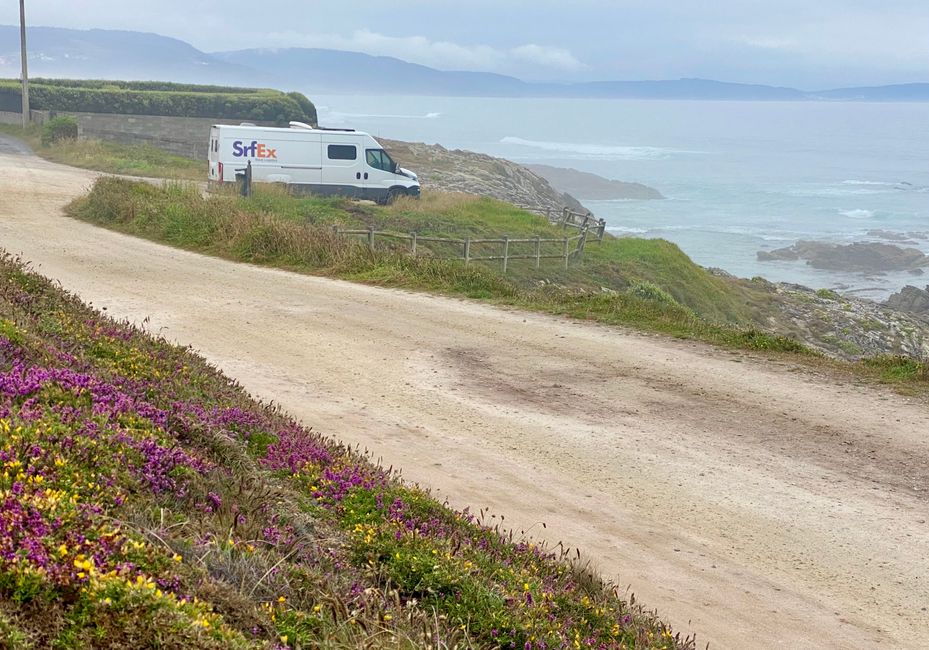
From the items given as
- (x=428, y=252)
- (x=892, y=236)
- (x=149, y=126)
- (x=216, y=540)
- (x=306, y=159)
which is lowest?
(x=892, y=236)

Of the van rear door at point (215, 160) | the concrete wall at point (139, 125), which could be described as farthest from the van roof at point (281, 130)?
the concrete wall at point (139, 125)

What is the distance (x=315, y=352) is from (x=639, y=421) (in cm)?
419

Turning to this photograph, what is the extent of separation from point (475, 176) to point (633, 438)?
159 feet

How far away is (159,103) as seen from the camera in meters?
60.5

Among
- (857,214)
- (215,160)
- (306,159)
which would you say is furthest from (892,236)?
(215,160)

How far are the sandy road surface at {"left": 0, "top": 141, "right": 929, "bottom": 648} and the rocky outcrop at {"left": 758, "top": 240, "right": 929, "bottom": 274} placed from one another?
58561 millimetres

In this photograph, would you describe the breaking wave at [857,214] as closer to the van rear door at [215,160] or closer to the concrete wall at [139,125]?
the concrete wall at [139,125]

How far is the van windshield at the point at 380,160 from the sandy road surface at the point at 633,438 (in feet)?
65.0

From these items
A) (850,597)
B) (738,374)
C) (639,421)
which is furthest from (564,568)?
(738,374)

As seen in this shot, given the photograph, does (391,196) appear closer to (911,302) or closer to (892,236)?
(911,302)

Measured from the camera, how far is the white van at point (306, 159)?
33.9 metres

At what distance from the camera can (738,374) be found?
12008 mm

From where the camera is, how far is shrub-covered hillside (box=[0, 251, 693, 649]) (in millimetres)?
3275

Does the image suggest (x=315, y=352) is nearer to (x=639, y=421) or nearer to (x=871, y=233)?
(x=639, y=421)
